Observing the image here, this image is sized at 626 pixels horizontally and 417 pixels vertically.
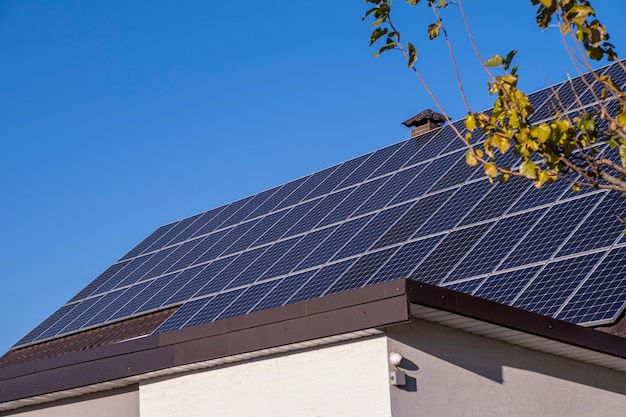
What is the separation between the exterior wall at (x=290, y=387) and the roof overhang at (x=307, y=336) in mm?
144

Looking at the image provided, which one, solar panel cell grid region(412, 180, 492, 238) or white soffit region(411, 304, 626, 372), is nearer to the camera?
white soffit region(411, 304, 626, 372)

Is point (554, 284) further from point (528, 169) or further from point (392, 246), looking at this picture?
point (528, 169)

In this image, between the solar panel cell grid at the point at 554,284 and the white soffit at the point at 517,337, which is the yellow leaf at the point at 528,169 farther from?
the solar panel cell grid at the point at 554,284

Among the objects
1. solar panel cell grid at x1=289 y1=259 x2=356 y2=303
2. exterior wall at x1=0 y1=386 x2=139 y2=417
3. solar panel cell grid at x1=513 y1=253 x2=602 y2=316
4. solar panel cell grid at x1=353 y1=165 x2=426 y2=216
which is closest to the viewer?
exterior wall at x1=0 y1=386 x2=139 y2=417

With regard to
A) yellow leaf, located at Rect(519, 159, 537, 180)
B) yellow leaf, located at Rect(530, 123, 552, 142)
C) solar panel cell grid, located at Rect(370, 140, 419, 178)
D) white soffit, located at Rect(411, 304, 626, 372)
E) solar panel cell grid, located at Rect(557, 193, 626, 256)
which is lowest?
yellow leaf, located at Rect(519, 159, 537, 180)

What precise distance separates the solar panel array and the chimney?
0.52 meters

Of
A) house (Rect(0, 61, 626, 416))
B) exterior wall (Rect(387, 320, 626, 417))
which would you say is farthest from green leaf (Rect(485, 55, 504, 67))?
exterior wall (Rect(387, 320, 626, 417))

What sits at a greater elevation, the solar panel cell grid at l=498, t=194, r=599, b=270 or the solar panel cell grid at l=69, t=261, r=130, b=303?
the solar panel cell grid at l=69, t=261, r=130, b=303

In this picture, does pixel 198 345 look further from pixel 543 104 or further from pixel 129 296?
pixel 129 296

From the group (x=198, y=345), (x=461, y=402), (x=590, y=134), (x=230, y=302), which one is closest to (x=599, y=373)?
(x=461, y=402)

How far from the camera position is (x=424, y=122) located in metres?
25.3

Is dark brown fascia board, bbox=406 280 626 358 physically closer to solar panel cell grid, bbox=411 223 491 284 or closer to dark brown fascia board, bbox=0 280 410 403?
dark brown fascia board, bbox=0 280 410 403

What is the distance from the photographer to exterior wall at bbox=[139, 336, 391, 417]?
34.2ft

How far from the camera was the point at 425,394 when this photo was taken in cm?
1057
